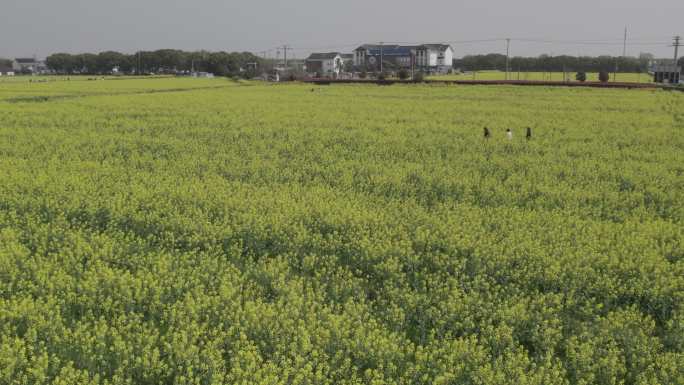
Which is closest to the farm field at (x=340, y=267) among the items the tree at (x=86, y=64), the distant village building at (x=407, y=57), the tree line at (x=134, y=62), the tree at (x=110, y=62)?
the distant village building at (x=407, y=57)

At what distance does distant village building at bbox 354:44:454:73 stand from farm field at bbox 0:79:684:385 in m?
104

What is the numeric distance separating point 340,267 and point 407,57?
402 ft

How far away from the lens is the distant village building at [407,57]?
120 meters

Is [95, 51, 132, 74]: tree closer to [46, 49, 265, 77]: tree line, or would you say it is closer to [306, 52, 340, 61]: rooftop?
[46, 49, 265, 77]: tree line

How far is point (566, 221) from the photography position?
9.77 m

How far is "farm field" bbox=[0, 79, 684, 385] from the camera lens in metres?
5.57

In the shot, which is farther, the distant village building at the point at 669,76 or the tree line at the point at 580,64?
the tree line at the point at 580,64

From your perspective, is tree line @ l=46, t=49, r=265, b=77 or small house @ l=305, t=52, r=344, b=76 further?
small house @ l=305, t=52, r=344, b=76

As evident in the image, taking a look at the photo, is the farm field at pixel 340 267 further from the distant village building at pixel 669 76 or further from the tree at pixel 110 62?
Answer: the tree at pixel 110 62

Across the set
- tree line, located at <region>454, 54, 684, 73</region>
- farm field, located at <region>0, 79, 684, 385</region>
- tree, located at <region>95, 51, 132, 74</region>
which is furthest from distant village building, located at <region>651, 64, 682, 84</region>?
tree, located at <region>95, 51, 132, 74</region>

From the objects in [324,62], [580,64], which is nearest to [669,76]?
[580,64]

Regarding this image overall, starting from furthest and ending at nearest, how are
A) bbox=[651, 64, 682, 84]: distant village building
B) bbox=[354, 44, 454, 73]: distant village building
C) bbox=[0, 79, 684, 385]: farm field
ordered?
bbox=[354, 44, 454, 73]: distant village building < bbox=[651, 64, 682, 84]: distant village building < bbox=[0, 79, 684, 385]: farm field

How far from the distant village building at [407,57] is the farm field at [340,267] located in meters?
104

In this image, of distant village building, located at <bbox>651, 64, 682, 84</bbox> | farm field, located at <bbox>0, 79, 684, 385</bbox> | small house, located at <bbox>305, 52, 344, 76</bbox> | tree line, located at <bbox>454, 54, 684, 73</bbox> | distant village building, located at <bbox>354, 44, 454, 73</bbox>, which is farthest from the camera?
small house, located at <bbox>305, 52, 344, 76</bbox>
